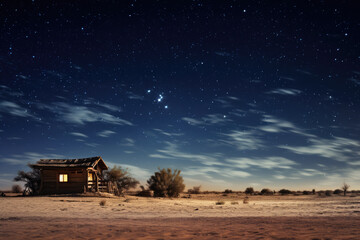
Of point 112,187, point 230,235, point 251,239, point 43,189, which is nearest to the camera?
point 251,239

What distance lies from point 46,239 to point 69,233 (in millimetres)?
990

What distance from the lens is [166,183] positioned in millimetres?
34500

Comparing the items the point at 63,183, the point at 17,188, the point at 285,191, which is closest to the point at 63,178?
the point at 63,183

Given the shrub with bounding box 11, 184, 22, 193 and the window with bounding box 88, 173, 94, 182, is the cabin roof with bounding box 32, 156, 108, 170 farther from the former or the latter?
the shrub with bounding box 11, 184, 22, 193

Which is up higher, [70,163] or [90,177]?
[70,163]

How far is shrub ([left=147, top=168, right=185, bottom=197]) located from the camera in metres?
33.8

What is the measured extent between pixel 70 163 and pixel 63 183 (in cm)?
220

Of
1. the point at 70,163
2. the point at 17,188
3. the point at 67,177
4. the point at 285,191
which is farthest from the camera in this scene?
the point at 285,191

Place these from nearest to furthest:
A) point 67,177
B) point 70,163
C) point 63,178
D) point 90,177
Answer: point 67,177 → point 63,178 → point 70,163 → point 90,177

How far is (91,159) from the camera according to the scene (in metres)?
30.0

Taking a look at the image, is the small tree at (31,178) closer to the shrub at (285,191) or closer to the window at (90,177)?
the window at (90,177)

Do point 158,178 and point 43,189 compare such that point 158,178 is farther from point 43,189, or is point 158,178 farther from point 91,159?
point 43,189

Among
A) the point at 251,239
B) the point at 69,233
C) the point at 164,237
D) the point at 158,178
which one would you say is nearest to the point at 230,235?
the point at 251,239

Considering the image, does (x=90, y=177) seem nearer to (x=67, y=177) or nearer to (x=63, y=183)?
(x=67, y=177)
